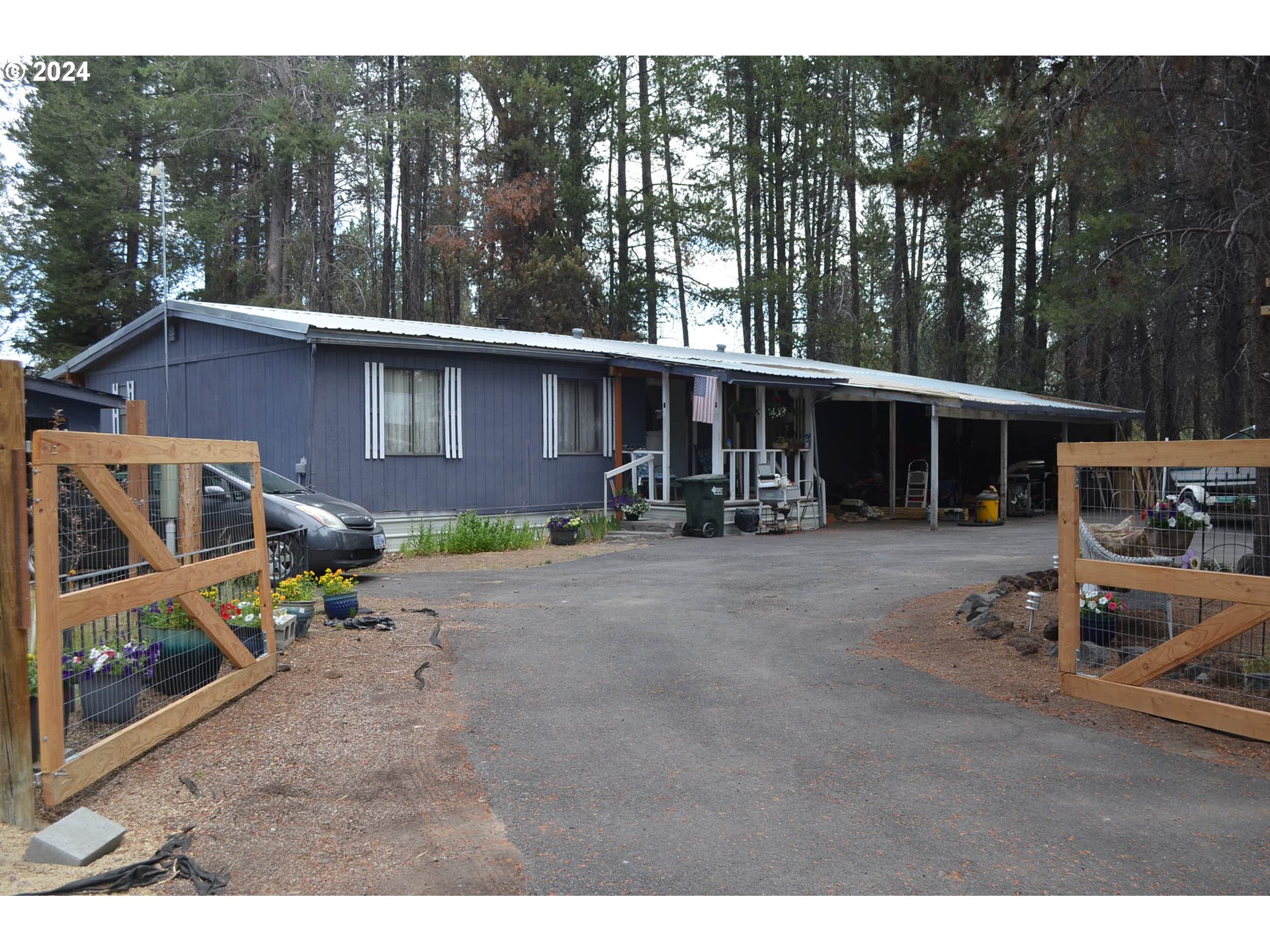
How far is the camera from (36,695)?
440cm

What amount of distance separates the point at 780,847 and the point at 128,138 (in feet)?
101

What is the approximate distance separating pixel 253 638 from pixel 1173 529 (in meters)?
6.44

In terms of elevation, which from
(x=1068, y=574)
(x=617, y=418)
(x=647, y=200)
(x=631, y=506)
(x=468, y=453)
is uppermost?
(x=647, y=200)

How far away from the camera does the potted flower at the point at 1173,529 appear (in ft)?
22.8

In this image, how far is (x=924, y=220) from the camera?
35156mm

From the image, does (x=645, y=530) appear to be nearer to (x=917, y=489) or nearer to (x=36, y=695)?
(x=917, y=489)

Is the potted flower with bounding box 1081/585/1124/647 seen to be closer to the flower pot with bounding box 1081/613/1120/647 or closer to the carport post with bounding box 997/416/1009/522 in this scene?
the flower pot with bounding box 1081/613/1120/647

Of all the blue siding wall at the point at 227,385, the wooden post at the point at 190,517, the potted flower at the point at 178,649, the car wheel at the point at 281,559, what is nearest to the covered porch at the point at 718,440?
the blue siding wall at the point at 227,385

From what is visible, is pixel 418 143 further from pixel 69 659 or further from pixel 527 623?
pixel 69 659

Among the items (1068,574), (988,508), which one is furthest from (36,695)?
(988,508)

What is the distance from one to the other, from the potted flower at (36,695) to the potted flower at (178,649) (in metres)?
0.61

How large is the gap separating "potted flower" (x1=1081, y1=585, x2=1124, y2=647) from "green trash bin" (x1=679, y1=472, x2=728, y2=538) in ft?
30.3

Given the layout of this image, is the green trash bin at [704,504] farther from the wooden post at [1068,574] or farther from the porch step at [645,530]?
the wooden post at [1068,574]
